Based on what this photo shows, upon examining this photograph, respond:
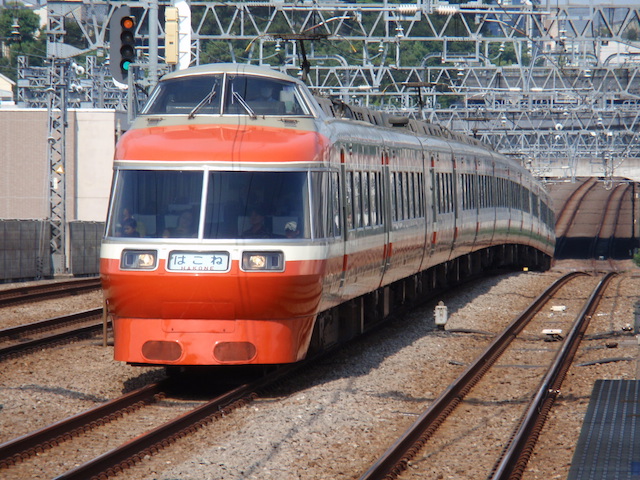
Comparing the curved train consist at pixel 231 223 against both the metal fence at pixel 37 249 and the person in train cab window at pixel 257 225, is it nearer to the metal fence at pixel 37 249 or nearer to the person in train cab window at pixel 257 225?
the person in train cab window at pixel 257 225

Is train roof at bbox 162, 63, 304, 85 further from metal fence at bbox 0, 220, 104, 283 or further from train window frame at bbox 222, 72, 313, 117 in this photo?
metal fence at bbox 0, 220, 104, 283

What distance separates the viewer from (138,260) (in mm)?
10750

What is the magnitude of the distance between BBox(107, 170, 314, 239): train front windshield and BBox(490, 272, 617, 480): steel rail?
276cm

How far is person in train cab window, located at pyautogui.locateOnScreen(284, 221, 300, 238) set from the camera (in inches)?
433

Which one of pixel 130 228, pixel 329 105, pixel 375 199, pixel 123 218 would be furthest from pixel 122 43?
pixel 130 228

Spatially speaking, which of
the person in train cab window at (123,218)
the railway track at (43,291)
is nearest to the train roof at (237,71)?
the person in train cab window at (123,218)

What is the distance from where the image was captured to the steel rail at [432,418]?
8.23 metres

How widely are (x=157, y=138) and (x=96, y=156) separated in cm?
2722

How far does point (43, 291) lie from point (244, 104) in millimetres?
14544

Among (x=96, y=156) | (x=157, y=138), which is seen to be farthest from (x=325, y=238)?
(x=96, y=156)

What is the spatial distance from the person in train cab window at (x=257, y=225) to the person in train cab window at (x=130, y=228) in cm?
104

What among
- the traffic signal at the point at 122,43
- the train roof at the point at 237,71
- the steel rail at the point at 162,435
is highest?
the traffic signal at the point at 122,43

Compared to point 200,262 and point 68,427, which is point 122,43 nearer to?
point 200,262

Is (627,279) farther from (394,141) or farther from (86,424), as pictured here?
(86,424)
